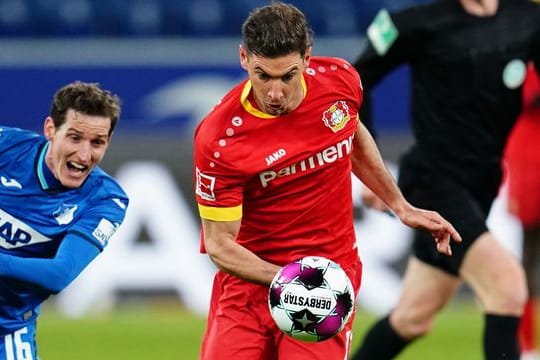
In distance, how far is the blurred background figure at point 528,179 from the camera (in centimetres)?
888

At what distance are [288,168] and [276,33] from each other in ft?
1.88

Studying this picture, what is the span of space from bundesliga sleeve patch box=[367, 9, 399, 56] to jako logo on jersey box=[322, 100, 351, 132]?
1.40 m

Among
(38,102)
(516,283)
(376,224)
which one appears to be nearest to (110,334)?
(376,224)

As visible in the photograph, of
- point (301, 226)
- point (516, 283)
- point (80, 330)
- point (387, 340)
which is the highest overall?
point (301, 226)

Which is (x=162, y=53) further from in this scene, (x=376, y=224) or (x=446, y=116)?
(x=446, y=116)

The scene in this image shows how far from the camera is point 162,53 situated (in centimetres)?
1271

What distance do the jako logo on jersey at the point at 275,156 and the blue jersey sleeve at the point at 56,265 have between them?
0.79 m

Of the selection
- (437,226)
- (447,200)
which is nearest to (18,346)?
(437,226)

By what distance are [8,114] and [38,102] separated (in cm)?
30


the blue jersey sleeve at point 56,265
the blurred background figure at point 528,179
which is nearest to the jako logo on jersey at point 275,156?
the blue jersey sleeve at point 56,265

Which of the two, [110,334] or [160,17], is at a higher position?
[160,17]

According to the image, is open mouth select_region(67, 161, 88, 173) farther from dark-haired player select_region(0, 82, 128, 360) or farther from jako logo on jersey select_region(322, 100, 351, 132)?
jako logo on jersey select_region(322, 100, 351, 132)

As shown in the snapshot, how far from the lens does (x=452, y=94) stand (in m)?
6.82

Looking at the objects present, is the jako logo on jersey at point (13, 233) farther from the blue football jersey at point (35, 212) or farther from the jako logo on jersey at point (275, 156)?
the jako logo on jersey at point (275, 156)
